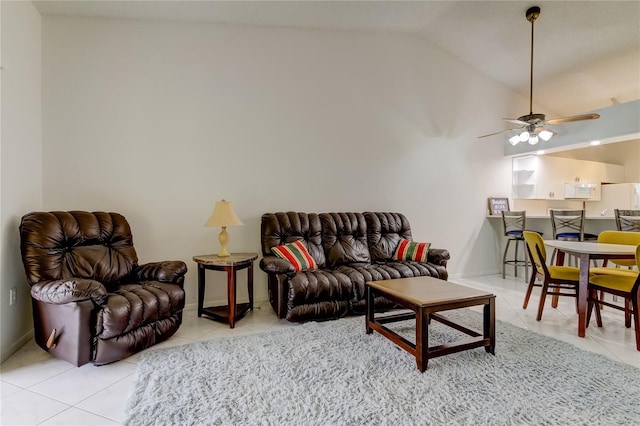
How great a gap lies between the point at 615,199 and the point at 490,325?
19.9 feet

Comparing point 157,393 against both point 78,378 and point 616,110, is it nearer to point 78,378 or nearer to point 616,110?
point 78,378

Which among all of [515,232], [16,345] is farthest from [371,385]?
[515,232]

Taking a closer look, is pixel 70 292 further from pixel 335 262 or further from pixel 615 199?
pixel 615 199

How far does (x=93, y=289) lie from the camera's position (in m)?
2.18

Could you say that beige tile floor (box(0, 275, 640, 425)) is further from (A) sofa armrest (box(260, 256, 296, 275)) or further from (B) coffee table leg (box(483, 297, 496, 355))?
(B) coffee table leg (box(483, 297, 496, 355))

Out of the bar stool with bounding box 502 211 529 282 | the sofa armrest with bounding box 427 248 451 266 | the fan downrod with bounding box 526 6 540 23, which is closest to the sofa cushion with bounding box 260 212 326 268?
the sofa armrest with bounding box 427 248 451 266

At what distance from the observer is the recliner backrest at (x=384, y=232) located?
12.9 ft

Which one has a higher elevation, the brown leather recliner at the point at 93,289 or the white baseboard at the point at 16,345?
the brown leather recliner at the point at 93,289

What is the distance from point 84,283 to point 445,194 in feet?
14.8

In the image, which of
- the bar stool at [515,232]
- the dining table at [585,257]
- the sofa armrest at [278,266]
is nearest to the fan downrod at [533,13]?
the bar stool at [515,232]

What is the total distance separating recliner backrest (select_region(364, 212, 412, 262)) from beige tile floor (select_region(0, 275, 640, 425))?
52.3 inches

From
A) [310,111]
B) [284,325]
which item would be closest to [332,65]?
[310,111]

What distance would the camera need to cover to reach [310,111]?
160 inches

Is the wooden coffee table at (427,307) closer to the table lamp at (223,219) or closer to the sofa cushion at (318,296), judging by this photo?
the sofa cushion at (318,296)
